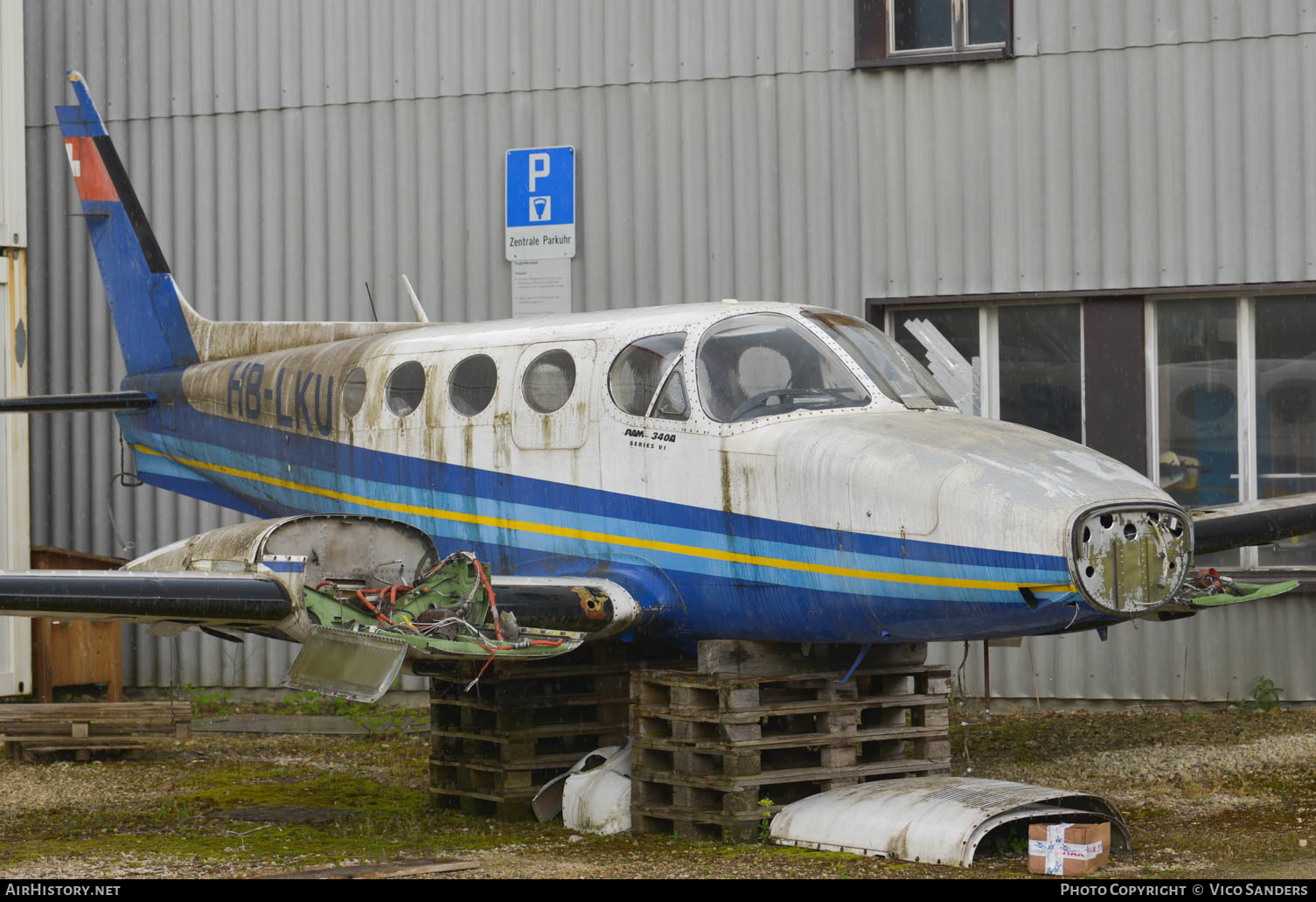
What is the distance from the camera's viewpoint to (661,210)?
1475cm

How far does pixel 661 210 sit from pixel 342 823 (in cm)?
676

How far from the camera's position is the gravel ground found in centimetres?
801

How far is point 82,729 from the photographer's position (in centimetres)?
1301

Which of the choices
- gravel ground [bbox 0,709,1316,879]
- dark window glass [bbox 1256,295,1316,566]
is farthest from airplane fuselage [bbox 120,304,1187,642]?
dark window glass [bbox 1256,295,1316,566]

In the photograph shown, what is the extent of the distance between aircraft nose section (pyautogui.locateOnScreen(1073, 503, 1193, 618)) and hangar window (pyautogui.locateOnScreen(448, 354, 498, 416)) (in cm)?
396

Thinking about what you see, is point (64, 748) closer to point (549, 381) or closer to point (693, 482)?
point (549, 381)

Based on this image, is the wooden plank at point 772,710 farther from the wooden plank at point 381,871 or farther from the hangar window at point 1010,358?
the hangar window at point 1010,358

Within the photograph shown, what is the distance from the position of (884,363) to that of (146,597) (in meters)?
4.05

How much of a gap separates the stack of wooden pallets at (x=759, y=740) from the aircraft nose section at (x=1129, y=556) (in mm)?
2082

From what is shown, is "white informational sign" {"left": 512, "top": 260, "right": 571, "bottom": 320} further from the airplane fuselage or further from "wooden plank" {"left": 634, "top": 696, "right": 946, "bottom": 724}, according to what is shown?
"wooden plank" {"left": 634, "top": 696, "right": 946, "bottom": 724}

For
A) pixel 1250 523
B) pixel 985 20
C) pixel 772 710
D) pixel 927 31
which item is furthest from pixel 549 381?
pixel 985 20

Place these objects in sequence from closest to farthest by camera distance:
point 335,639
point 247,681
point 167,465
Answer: point 335,639 → point 167,465 → point 247,681
